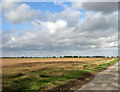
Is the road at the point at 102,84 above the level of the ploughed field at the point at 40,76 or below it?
above

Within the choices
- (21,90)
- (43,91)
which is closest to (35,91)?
(43,91)

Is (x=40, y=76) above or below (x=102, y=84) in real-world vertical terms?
below

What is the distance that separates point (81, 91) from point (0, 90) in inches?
231

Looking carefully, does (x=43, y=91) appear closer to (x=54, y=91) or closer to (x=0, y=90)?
(x=54, y=91)

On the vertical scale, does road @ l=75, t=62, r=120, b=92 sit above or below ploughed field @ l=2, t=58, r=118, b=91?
above

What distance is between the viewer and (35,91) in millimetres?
9250

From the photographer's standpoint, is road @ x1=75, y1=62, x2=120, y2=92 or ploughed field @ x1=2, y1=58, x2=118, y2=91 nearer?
road @ x1=75, y1=62, x2=120, y2=92

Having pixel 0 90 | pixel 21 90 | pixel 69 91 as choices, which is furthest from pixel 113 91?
pixel 0 90

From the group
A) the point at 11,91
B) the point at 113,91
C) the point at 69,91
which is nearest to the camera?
the point at 113,91

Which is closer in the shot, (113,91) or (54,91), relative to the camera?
(113,91)

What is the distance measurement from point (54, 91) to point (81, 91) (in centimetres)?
200

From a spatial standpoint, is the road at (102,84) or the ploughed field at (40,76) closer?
the road at (102,84)

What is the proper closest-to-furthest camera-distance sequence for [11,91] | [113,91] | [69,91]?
[113,91] → [69,91] → [11,91]

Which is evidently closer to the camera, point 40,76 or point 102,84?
point 102,84
